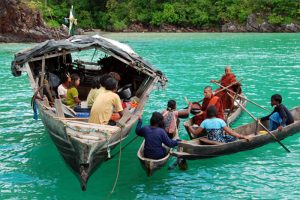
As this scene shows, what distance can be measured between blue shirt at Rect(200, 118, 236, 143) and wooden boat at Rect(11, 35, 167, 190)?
4.92 feet

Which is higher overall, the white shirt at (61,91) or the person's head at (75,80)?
the person's head at (75,80)

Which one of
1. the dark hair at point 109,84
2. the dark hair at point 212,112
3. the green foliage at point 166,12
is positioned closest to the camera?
the dark hair at point 109,84

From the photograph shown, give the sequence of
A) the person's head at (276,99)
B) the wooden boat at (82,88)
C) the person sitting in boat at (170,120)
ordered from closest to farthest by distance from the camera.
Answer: the wooden boat at (82,88)
the person sitting in boat at (170,120)
the person's head at (276,99)

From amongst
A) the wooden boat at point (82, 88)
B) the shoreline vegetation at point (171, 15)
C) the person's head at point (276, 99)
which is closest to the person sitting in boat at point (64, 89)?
the wooden boat at point (82, 88)

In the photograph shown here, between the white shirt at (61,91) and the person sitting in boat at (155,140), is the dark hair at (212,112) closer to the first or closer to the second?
the person sitting in boat at (155,140)

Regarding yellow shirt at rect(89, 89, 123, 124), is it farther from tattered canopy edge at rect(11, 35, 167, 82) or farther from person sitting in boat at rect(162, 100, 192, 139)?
tattered canopy edge at rect(11, 35, 167, 82)

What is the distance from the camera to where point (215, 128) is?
9430mm

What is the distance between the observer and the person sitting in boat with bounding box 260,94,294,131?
10.6 metres

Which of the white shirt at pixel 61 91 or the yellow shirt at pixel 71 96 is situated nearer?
the yellow shirt at pixel 71 96

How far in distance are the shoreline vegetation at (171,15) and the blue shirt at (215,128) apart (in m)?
31.8

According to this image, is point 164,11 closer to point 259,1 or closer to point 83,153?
point 259,1

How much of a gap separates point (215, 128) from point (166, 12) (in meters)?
46.7

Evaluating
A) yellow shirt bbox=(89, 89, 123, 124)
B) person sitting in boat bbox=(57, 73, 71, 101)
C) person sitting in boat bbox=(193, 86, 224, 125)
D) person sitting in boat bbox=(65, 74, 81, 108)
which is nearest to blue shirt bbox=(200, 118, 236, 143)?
person sitting in boat bbox=(193, 86, 224, 125)

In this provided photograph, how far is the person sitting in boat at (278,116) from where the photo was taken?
10.6m
